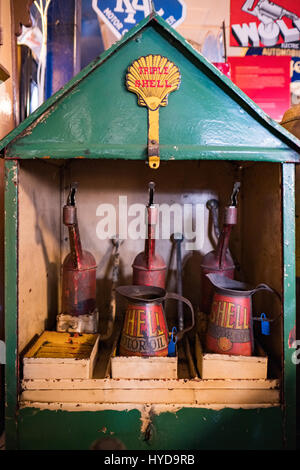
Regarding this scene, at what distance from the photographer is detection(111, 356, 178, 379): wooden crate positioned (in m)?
1.12

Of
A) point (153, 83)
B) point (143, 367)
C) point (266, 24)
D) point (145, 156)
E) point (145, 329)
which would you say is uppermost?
point (266, 24)

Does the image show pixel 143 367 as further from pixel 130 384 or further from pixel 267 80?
pixel 267 80

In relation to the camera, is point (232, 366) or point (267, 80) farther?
point (267, 80)

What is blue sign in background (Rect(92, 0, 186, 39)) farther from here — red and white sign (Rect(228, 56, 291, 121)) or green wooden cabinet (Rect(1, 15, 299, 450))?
green wooden cabinet (Rect(1, 15, 299, 450))

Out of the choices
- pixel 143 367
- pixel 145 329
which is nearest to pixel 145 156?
pixel 145 329

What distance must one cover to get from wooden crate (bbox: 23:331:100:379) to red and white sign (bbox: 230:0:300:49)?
219cm

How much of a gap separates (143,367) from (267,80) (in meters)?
2.03

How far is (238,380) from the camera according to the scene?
43.9 inches

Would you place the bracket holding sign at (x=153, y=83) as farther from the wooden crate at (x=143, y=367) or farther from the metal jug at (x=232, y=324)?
the wooden crate at (x=143, y=367)

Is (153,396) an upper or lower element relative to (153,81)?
lower

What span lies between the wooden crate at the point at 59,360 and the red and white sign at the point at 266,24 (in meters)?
2.19

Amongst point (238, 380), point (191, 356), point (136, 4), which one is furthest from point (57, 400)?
point (136, 4)

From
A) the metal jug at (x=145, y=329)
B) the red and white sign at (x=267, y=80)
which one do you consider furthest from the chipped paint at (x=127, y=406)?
the red and white sign at (x=267, y=80)

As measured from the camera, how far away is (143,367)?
1125mm
